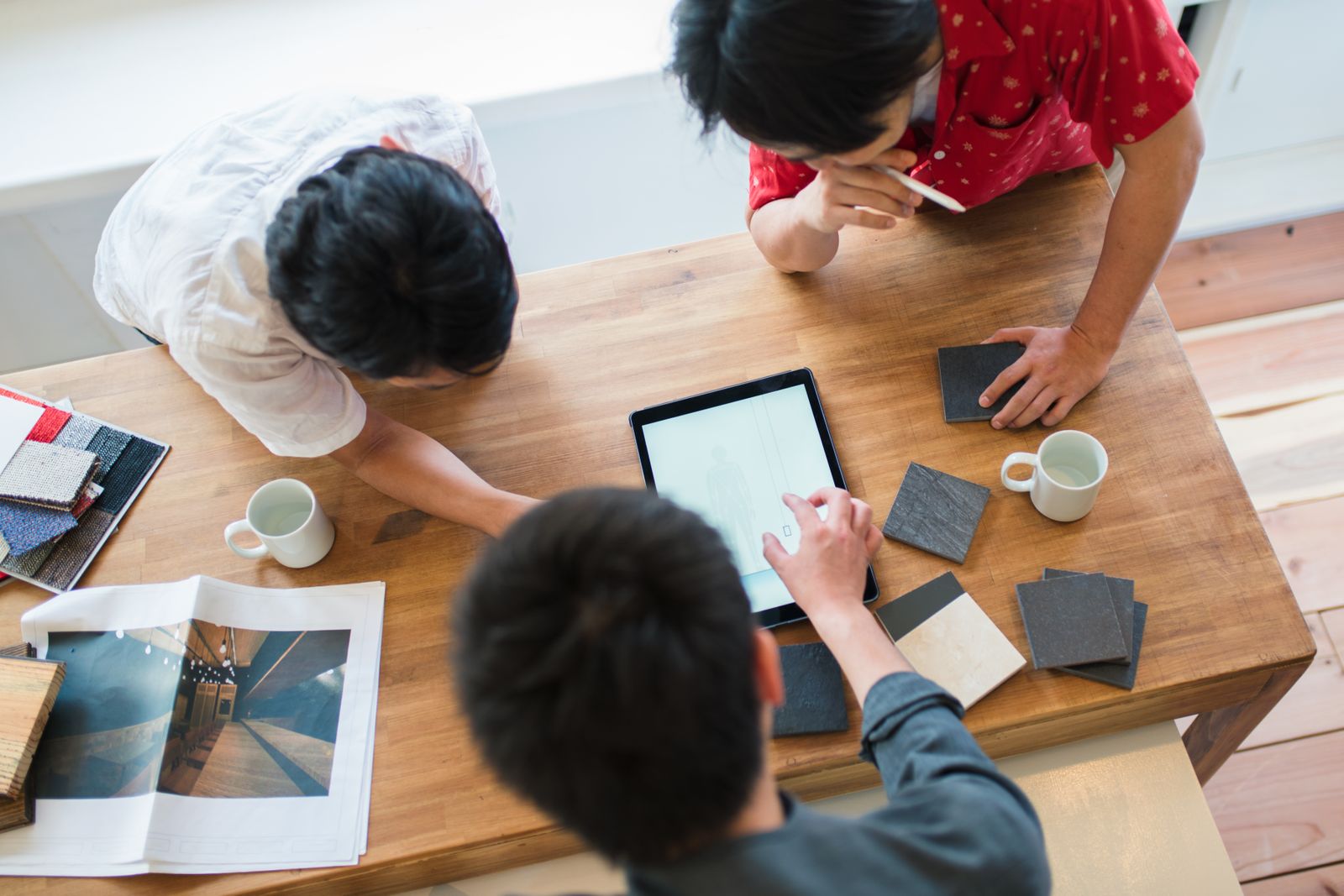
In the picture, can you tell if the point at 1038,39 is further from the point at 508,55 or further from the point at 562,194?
the point at 562,194

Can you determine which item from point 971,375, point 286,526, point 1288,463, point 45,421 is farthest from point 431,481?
point 1288,463

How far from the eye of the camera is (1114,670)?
91 cm

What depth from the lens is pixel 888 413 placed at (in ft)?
3.53

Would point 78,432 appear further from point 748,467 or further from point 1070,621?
point 1070,621

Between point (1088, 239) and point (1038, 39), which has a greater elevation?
point (1038, 39)

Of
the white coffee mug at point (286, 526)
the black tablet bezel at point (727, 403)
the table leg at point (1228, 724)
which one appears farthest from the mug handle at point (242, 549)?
the table leg at point (1228, 724)

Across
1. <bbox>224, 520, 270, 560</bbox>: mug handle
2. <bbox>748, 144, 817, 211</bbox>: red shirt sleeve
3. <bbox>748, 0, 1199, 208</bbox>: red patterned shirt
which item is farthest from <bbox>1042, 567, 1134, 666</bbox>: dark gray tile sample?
<bbox>224, 520, 270, 560</bbox>: mug handle

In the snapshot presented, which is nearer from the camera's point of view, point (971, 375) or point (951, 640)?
point (951, 640)

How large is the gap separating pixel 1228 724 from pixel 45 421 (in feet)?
4.83

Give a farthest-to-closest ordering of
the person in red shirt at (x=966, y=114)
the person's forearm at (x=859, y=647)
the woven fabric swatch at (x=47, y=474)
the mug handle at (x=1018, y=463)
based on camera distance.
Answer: the woven fabric swatch at (x=47, y=474) → the mug handle at (x=1018, y=463) → the person's forearm at (x=859, y=647) → the person in red shirt at (x=966, y=114)

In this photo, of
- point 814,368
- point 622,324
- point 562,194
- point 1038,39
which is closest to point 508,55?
point 562,194

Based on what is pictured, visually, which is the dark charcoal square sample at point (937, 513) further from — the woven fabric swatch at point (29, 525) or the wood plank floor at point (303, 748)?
the woven fabric swatch at point (29, 525)

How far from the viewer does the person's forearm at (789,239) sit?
111cm

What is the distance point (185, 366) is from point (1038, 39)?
36.2 inches
